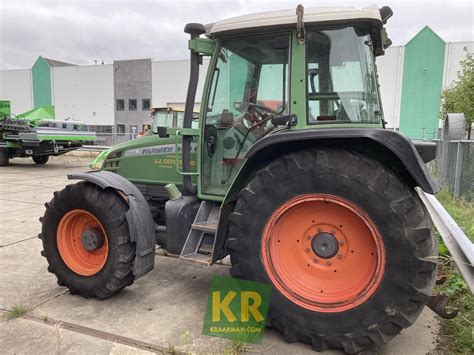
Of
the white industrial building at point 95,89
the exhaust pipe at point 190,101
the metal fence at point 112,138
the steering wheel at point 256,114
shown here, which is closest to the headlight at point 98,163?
the exhaust pipe at point 190,101

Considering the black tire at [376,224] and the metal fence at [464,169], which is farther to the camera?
the metal fence at [464,169]

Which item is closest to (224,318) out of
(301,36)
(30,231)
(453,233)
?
(453,233)

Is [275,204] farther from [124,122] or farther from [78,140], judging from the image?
[124,122]

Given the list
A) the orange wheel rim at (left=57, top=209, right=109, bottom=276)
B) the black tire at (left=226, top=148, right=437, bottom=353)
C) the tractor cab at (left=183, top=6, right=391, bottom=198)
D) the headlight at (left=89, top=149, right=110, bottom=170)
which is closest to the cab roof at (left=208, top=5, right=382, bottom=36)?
the tractor cab at (left=183, top=6, right=391, bottom=198)

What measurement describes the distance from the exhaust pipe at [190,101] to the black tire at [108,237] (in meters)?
0.61

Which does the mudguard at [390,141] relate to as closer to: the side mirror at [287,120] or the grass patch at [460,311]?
the side mirror at [287,120]

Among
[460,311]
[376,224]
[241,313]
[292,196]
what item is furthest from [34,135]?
[460,311]

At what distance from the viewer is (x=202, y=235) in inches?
135

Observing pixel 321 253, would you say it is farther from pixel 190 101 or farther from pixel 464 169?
pixel 464 169

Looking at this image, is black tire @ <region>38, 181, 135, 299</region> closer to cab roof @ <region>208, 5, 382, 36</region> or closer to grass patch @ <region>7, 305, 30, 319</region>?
grass patch @ <region>7, 305, 30, 319</region>

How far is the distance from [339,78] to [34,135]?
13.6 metres

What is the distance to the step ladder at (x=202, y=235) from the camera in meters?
3.33

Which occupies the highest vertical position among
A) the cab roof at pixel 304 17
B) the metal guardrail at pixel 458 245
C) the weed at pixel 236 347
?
the cab roof at pixel 304 17

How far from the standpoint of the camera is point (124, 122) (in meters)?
32.3
